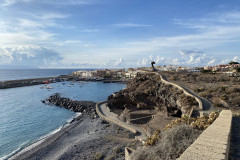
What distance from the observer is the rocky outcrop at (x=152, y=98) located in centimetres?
1905

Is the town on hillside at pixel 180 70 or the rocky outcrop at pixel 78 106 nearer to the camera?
the rocky outcrop at pixel 78 106

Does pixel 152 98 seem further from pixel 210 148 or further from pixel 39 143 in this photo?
pixel 210 148

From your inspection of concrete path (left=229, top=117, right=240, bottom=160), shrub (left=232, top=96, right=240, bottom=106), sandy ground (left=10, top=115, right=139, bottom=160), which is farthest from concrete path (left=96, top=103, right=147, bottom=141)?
concrete path (left=229, top=117, right=240, bottom=160)

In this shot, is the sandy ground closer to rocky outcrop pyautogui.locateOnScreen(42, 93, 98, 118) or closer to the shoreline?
the shoreline

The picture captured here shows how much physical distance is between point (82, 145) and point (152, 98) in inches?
543

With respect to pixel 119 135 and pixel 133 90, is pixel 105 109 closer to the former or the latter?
pixel 133 90

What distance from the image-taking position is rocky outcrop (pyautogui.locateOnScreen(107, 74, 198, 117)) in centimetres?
1905

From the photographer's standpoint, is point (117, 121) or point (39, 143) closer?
point (39, 143)

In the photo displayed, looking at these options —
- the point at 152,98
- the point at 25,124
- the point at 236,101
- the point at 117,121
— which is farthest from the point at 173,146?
the point at 25,124

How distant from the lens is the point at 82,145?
57.3 feet

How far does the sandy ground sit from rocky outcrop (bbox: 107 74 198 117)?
6.49 m

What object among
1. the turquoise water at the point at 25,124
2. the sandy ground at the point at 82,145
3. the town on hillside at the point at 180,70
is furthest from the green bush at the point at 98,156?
the town on hillside at the point at 180,70

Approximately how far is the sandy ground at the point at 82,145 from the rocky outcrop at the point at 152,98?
6.49 m

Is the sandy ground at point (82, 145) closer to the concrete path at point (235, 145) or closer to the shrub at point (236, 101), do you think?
the concrete path at point (235, 145)
